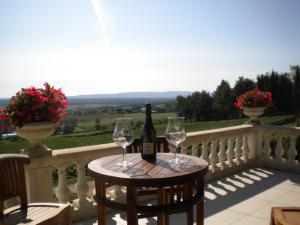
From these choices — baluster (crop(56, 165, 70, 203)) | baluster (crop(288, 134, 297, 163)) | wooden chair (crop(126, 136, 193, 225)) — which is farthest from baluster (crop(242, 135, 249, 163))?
baluster (crop(56, 165, 70, 203))

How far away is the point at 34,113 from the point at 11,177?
26.1 inches

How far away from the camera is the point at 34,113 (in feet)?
8.50

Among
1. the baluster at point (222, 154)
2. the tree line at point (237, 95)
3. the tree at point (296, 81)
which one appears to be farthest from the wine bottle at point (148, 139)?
the tree at point (296, 81)

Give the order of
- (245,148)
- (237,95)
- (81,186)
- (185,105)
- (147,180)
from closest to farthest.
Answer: (147,180) → (81,186) → (245,148) → (185,105) → (237,95)

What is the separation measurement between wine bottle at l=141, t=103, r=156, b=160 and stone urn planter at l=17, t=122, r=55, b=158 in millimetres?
961

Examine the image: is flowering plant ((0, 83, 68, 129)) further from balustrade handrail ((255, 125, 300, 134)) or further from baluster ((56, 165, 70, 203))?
balustrade handrail ((255, 125, 300, 134))

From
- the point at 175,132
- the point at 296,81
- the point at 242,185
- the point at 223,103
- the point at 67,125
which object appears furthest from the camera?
the point at 296,81

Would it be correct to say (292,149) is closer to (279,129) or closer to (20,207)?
(279,129)

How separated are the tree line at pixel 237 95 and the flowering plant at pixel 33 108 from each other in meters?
23.0

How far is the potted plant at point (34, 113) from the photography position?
2564mm

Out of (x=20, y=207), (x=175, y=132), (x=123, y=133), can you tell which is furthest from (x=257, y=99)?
(x=20, y=207)

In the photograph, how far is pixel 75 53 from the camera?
6.16 metres

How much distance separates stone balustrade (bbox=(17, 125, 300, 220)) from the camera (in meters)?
3.18

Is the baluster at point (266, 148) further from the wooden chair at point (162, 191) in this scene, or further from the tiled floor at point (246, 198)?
the wooden chair at point (162, 191)
